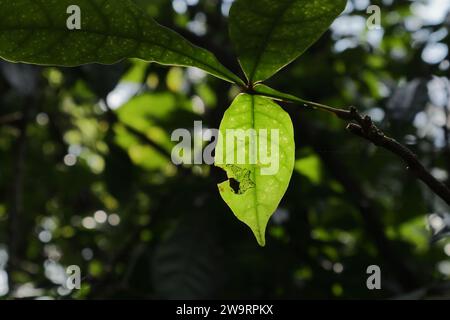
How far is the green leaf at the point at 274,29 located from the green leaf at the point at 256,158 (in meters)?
0.04

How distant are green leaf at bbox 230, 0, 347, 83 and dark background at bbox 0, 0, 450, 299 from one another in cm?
57

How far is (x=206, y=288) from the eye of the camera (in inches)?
58.6

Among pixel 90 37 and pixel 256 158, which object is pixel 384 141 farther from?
pixel 90 37

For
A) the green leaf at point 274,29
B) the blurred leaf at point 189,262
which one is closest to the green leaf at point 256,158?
the green leaf at point 274,29

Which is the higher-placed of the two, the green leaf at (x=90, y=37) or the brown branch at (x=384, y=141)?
the green leaf at (x=90, y=37)

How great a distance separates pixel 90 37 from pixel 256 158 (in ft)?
0.78

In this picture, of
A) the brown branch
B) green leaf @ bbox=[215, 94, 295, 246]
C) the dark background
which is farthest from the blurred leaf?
the brown branch

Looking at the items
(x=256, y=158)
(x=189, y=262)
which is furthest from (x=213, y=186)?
(x=256, y=158)

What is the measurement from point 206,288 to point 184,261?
106mm

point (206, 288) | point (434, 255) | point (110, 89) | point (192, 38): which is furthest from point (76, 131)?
point (434, 255)

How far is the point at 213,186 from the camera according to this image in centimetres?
175

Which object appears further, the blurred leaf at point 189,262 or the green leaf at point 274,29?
the blurred leaf at point 189,262

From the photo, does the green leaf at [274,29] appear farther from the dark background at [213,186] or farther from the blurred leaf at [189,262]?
the blurred leaf at [189,262]

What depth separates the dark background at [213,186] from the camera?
1.52 meters
